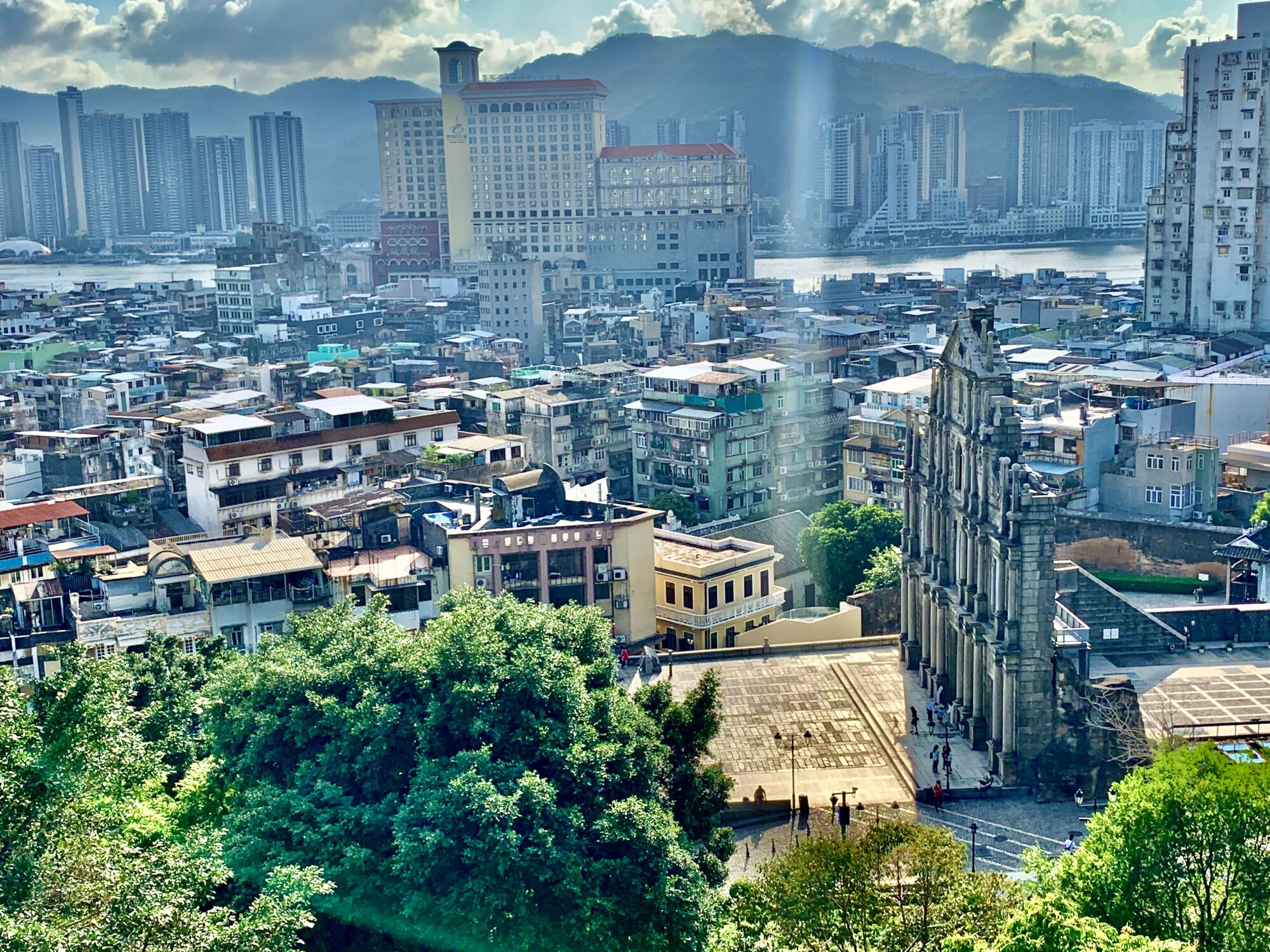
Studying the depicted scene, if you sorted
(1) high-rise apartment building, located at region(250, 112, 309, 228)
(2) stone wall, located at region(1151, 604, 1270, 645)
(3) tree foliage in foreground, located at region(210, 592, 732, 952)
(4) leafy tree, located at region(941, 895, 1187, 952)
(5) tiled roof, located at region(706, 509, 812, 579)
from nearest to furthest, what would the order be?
(4) leafy tree, located at region(941, 895, 1187, 952)
(3) tree foliage in foreground, located at region(210, 592, 732, 952)
(2) stone wall, located at region(1151, 604, 1270, 645)
(5) tiled roof, located at region(706, 509, 812, 579)
(1) high-rise apartment building, located at region(250, 112, 309, 228)

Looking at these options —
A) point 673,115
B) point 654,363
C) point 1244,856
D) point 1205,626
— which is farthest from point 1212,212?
point 673,115

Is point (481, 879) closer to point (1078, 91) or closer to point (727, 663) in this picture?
point (727, 663)

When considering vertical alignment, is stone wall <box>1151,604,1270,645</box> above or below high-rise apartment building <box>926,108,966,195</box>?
below

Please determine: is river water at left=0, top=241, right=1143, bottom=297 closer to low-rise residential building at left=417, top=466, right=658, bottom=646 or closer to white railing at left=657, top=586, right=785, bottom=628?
white railing at left=657, top=586, right=785, bottom=628

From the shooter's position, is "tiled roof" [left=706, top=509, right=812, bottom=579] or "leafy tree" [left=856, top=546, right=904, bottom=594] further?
"tiled roof" [left=706, top=509, right=812, bottom=579]

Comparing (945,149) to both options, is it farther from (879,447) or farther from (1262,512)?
(1262,512)

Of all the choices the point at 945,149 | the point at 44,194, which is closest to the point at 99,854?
the point at 945,149

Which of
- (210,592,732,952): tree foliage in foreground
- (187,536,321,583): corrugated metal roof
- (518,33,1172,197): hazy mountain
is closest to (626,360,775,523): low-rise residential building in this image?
(187,536,321,583): corrugated metal roof
